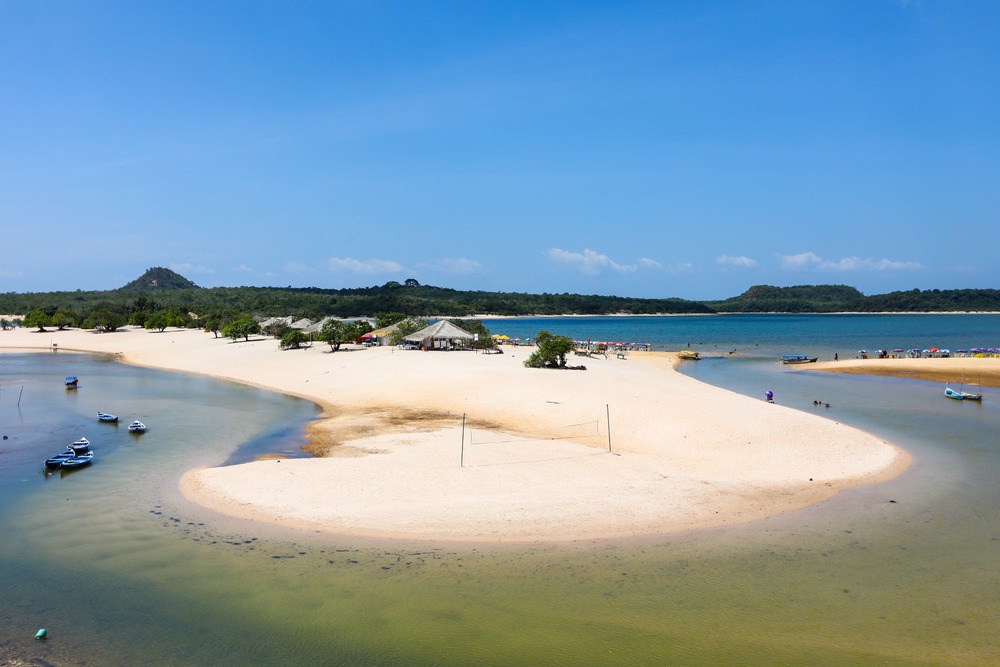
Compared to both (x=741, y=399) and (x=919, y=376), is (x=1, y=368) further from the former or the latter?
(x=919, y=376)

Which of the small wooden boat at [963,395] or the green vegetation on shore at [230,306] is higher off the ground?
the green vegetation on shore at [230,306]

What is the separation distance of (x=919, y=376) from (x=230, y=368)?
49.6 metres

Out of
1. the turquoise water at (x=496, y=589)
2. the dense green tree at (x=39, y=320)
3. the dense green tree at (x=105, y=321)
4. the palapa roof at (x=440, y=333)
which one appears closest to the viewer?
the turquoise water at (x=496, y=589)

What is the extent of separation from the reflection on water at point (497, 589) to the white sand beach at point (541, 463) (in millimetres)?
886

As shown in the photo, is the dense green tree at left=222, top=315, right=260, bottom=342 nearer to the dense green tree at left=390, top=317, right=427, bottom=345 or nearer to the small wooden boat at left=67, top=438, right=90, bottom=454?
the dense green tree at left=390, top=317, right=427, bottom=345

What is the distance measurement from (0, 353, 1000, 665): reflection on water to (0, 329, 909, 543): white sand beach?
886 mm

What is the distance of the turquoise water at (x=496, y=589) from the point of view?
9289 millimetres

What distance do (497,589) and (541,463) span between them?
23.9 ft

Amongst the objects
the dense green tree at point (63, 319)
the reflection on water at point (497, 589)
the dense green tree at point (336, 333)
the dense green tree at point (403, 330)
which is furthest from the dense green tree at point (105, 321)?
the reflection on water at point (497, 589)

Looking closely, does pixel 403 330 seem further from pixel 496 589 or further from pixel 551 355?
pixel 496 589

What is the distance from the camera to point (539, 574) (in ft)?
37.9

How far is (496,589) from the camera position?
11008mm

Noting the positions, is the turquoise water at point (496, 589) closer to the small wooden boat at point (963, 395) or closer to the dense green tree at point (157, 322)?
the small wooden boat at point (963, 395)

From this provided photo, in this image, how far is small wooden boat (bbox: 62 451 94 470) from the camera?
1861 centimetres
